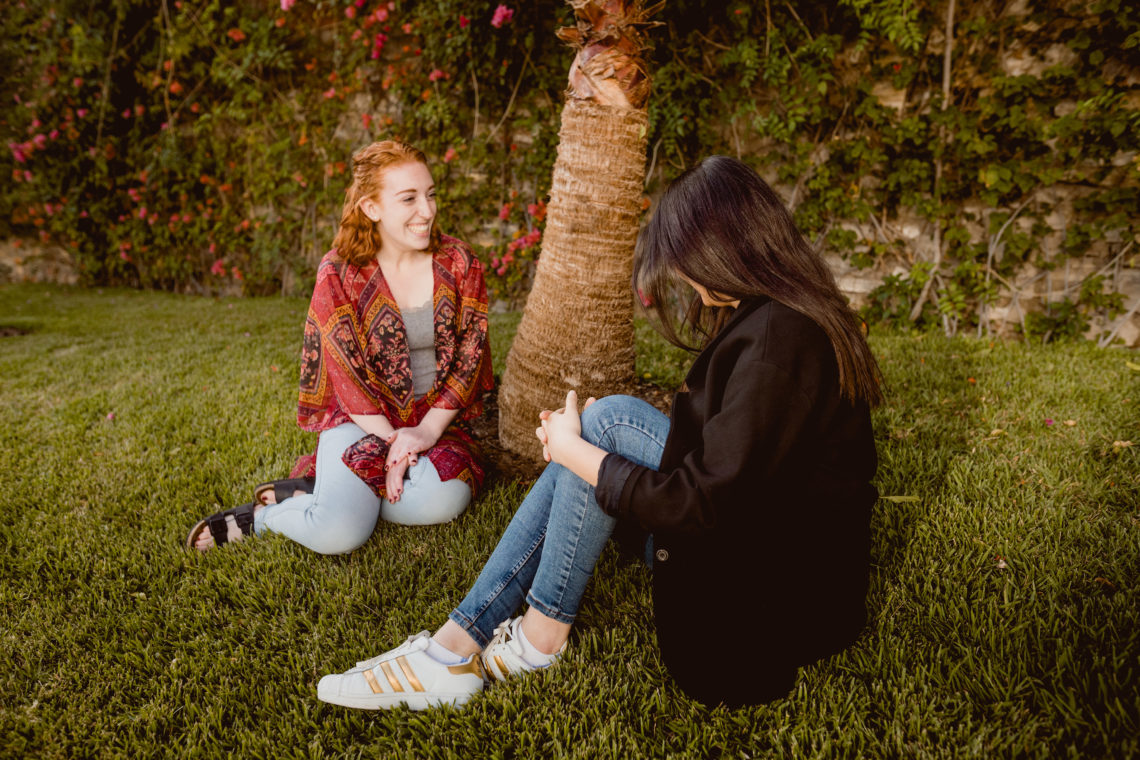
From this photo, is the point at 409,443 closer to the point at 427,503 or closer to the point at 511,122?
the point at 427,503

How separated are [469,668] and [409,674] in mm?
174

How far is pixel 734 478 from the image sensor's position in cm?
133

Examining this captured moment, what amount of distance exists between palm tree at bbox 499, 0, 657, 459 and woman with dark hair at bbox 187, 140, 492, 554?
0.28 meters

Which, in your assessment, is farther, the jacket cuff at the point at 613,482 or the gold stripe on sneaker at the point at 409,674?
the gold stripe on sneaker at the point at 409,674

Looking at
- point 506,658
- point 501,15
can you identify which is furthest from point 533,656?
point 501,15

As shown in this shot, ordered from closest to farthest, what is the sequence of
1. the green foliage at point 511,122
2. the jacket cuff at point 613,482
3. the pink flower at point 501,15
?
the jacket cuff at point 613,482 → the green foliage at point 511,122 → the pink flower at point 501,15

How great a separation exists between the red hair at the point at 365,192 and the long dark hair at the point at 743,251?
1.43 metres

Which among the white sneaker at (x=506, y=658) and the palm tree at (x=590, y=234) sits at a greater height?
the palm tree at (x=590, y=234)

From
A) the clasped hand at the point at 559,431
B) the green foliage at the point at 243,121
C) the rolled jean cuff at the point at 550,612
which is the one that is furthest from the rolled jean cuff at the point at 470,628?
the green foliage at the point at 243,121

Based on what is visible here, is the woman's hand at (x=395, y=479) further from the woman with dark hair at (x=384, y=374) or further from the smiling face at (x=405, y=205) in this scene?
the smiling face at (x=405, y=205)

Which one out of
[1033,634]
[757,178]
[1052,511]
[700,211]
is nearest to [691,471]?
[700,211]

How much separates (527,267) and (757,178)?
4.94 m

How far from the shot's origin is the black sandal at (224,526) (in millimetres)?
2514

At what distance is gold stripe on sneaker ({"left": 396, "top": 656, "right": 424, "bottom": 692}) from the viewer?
174 cm
